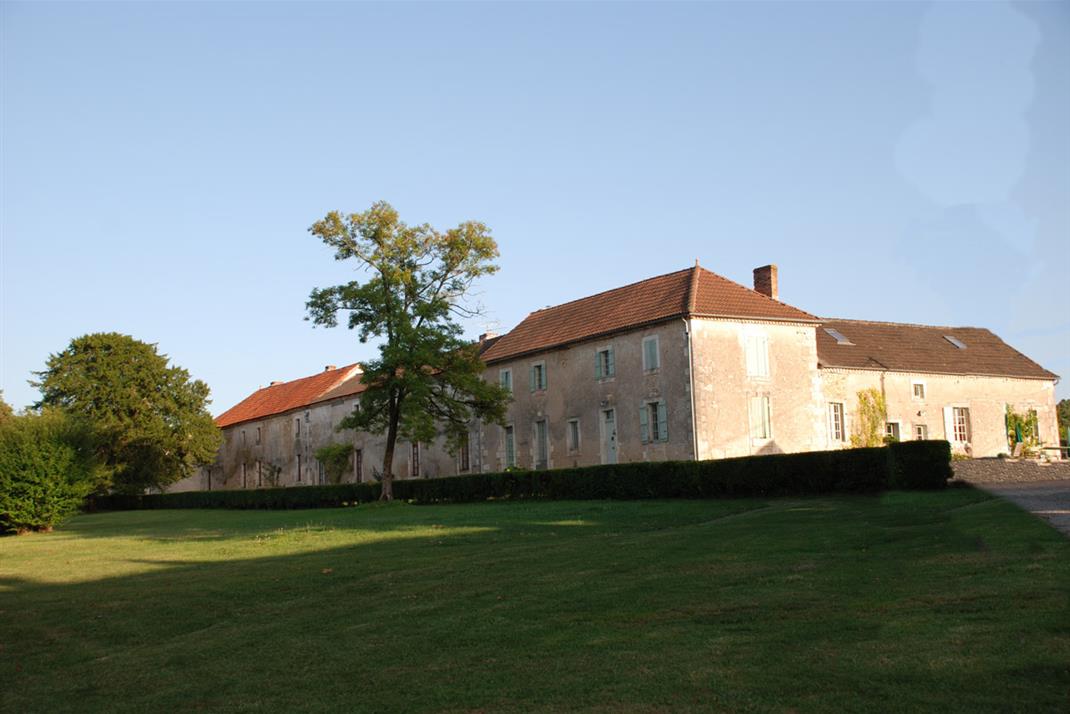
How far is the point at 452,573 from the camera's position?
44.5 feet

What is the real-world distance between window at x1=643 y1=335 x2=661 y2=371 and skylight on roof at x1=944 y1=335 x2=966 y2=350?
16411 millimetres

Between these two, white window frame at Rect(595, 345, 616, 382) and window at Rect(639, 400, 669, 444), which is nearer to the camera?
window at Rect(639, 400, 669, 444)

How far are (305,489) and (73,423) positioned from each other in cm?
1102

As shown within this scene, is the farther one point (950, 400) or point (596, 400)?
point (950, 400)

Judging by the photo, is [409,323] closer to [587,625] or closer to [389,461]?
[389,461]

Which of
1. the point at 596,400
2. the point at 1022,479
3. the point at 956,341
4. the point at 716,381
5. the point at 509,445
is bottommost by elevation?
the point at 1022,479

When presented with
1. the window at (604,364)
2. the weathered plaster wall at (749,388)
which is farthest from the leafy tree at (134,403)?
the weathered plaster wall at (749,388)

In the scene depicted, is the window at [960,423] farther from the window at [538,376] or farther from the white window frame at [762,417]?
the window at [538,376]

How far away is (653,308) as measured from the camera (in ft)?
126

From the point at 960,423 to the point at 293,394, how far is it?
39.9 metres

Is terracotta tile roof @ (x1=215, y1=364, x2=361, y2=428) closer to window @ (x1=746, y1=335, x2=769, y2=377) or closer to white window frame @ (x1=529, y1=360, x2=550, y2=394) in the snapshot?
white window frame @ (x1=529, y1=360, x2=550, y2=394)

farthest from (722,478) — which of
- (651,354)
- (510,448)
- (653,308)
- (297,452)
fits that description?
(297,452)

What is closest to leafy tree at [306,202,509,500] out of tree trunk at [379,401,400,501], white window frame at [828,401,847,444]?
tree trunk at [379,401,400,501]

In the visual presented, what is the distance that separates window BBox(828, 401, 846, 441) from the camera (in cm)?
4081
